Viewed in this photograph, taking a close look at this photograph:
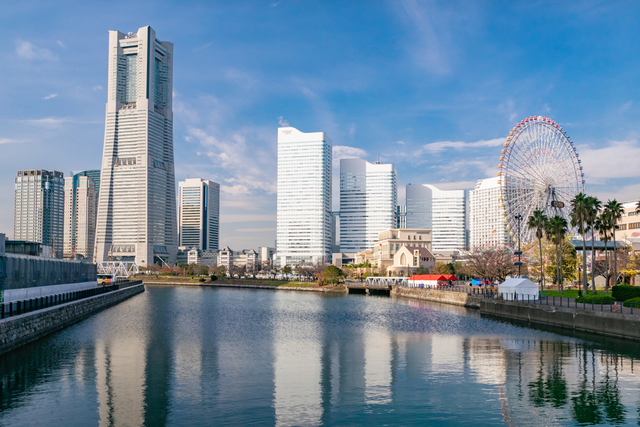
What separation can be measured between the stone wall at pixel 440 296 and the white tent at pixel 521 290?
39.0 feet

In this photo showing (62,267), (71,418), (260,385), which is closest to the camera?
(71,418)

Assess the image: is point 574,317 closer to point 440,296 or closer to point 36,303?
point 440,296

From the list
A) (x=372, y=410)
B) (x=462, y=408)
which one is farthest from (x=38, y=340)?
(x=462, y=408)

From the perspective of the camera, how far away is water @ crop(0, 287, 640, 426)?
87.1 ft

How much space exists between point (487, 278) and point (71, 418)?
107845 mm

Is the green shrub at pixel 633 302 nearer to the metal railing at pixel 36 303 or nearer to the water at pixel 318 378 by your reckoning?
the water at pixel 318 378

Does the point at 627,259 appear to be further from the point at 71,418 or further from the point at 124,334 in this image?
the point at 71,418

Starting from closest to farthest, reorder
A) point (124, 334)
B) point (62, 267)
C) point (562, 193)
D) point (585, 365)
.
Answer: point (585, 365) < point (124, 334) < point (62, 267) < point (562, 193)

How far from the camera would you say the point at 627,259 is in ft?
327

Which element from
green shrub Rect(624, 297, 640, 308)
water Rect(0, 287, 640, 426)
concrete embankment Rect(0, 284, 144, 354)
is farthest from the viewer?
green shrub Rect(624, 297, 640, 308)

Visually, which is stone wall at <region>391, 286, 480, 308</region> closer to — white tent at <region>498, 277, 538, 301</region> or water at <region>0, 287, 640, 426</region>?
white tent at <region>498, 277, 538, 301</region>

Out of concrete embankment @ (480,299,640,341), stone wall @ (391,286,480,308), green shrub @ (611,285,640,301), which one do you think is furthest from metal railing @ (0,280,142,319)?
green shrub @ (611,285,640,301)

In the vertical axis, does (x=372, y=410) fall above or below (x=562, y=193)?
below

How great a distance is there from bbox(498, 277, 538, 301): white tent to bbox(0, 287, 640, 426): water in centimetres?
1740
